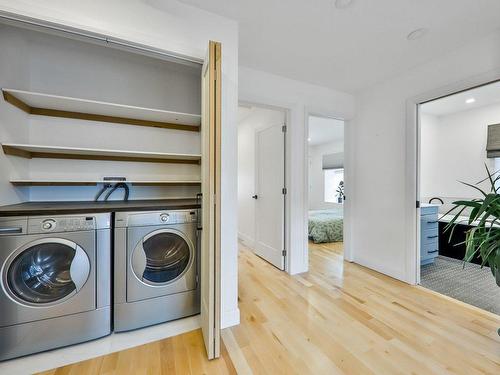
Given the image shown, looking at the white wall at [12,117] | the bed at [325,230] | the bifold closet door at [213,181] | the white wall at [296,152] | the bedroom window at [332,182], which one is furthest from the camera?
the bedroom window at [332,182]

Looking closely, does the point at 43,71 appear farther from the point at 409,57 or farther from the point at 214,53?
the point at 409,57

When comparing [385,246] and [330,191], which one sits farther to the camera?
[330,191]

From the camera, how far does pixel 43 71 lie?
190 centimetres

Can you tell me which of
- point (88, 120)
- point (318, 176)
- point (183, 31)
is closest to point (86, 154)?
point (88, 120)

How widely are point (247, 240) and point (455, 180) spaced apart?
149 inches

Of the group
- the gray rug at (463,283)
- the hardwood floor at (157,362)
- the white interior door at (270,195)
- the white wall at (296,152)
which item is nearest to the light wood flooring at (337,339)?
the hardwood floor at (157,362)

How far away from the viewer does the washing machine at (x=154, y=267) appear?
1620 mm

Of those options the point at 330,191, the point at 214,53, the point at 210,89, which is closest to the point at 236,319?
the point at 210,89

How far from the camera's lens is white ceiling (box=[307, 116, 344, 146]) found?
4.73 meters

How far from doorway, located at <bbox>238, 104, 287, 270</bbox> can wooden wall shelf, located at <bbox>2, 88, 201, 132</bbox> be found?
84 centimetres

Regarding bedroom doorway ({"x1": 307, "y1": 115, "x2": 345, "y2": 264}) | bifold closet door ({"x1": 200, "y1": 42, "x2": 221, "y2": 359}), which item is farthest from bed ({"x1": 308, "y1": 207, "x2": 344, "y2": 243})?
bifold closet door ({"x1": 200, "y1": 42, "x2": 221, "y2": 359})

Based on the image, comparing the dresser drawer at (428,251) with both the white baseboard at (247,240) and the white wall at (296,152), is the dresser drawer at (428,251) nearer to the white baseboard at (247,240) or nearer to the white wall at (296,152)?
the white wall at (296,152)

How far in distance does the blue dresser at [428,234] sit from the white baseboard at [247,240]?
237 centimetres

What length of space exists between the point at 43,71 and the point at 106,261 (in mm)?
1701
